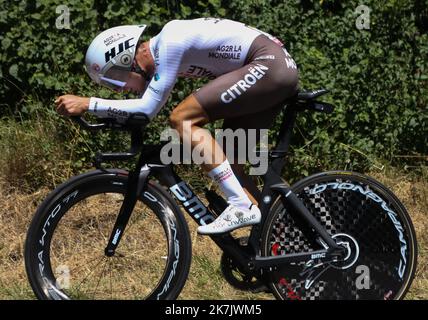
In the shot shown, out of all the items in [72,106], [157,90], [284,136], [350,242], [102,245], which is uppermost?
[157,90]

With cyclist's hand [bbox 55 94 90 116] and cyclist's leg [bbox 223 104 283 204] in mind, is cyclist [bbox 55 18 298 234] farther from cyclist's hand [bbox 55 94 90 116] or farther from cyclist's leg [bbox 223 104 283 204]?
cyclist's leg [bbox 223 104 283 204]

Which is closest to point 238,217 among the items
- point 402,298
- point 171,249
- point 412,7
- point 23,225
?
point 171,249

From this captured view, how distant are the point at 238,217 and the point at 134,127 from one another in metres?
0.73

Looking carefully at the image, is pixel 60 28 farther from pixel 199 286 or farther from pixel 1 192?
pixel 199 286

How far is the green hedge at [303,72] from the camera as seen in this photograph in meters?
6.88

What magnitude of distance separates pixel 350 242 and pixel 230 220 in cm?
74

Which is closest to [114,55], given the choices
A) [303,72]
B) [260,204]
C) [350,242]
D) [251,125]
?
[251,125]

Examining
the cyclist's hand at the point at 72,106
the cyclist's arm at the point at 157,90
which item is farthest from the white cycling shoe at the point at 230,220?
the cyclist's hand at the point at 72,106

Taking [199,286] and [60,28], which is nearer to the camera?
[199,286]

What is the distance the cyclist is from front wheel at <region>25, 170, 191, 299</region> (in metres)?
0.25

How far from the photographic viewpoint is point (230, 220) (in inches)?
184

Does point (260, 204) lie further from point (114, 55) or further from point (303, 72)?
point (303, 72)

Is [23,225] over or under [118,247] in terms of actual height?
under

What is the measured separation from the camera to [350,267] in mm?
4930
